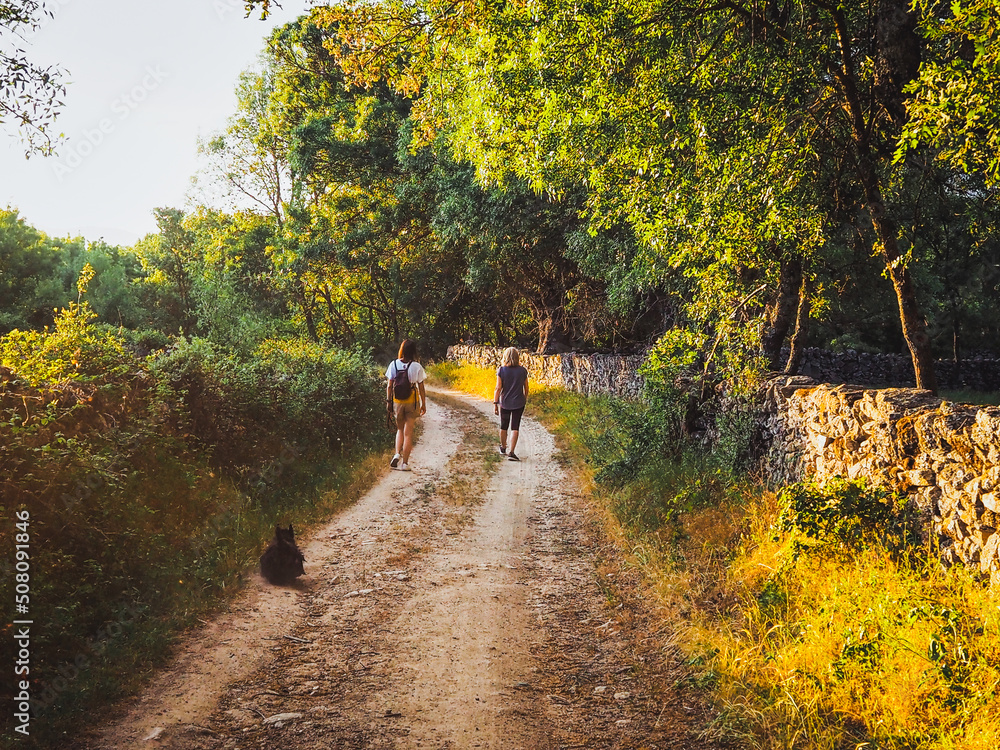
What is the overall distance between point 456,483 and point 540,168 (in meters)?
5.73

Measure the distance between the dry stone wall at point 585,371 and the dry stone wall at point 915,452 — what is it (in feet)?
17.9

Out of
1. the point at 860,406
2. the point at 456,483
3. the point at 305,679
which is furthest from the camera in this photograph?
the point at 456,483

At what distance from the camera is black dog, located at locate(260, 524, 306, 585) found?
22.1ft

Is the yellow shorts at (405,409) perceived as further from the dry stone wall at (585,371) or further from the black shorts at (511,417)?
the dry stone wall at (585,371)

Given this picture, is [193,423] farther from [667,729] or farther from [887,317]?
[887,317]

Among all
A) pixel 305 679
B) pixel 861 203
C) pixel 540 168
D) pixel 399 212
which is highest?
pixel 399 212

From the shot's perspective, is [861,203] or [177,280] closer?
[861,203]

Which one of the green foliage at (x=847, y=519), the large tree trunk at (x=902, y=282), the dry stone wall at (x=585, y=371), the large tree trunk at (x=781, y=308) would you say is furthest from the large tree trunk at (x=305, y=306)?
the green foliage at (x=847, y=519)

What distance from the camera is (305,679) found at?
4977 millimetres

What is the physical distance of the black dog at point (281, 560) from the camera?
22.1ft

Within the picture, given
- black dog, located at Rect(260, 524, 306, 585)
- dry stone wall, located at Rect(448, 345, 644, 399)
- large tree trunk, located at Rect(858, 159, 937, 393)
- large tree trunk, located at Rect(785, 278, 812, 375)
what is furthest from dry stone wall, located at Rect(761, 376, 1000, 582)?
black dog, located at Rect(260, 524, 306, 585)

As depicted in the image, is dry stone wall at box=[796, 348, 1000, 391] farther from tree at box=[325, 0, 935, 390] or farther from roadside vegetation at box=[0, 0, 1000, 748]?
tree at box=[325, 0, 935, 390]

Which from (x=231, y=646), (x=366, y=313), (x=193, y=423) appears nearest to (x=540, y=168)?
(x=193, y=423)

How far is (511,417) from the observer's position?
1308cm
